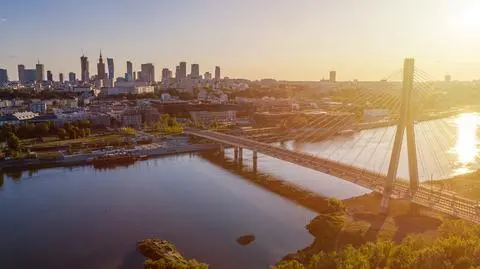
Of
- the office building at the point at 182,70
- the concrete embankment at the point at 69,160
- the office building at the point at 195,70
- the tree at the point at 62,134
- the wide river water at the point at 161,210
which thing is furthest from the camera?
the office building at the point at 195,70

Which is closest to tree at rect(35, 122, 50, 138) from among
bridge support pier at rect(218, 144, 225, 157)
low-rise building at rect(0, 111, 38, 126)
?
low-rise building at rect(0, 111, 38, 126)

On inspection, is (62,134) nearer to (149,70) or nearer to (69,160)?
(69,160)

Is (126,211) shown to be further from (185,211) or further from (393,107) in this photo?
(393,107)

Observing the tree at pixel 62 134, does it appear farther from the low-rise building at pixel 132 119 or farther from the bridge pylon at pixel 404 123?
the bridge pylon at pixel 404 123

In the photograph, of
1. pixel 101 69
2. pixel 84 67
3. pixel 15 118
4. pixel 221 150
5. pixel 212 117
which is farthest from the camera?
pixel 84 67

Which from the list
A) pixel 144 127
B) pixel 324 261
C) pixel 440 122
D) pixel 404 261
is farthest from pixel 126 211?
pixel 440 122

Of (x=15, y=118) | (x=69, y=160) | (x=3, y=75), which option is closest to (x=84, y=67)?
(x=3, y=75)

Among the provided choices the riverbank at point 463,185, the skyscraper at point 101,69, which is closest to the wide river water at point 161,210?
the riverbank at point 463,185

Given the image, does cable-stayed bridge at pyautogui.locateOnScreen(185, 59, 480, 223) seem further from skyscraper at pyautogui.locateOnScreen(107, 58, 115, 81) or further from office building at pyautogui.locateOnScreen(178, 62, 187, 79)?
skyscraper at pyautogui.locateOnScreen(107, 58, 115, 81)
